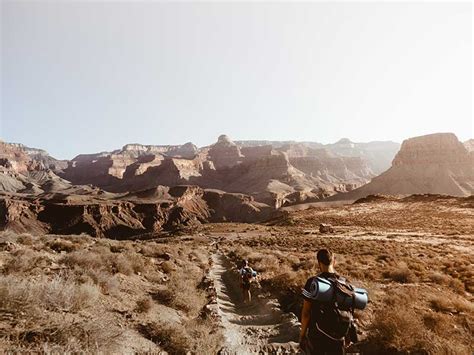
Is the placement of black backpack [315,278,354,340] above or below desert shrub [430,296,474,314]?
above

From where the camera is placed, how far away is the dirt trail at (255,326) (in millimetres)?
8031

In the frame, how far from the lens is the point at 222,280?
16.5 metres

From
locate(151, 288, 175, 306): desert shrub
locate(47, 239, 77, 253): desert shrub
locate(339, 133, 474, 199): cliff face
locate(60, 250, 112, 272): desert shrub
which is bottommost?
locate(339, 133, 474, 199): cliff face

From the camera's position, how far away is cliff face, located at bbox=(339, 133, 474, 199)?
114m

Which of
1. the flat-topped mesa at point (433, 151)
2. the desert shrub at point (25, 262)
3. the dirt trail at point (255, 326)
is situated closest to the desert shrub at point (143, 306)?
the dirt trail at point (255, 326)

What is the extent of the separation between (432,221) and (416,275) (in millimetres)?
43089

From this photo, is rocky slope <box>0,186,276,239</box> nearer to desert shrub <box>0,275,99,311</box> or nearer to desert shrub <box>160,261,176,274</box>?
desert shrub <box>160,261,176,274</box>

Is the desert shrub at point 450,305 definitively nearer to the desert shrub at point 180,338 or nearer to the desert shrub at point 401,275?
the desert shrub at point 401,275

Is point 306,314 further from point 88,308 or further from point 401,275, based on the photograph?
point 401,275

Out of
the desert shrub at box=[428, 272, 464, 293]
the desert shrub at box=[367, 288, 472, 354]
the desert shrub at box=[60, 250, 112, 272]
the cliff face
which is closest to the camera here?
the desert shrub at box=[367, 288, 472, 354]

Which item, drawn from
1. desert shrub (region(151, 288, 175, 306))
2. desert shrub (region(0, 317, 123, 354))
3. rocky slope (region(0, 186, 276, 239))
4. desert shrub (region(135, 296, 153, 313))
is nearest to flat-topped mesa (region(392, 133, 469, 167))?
rocky slope (region(0, 186, 276, 239))

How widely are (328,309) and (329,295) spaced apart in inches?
11.1

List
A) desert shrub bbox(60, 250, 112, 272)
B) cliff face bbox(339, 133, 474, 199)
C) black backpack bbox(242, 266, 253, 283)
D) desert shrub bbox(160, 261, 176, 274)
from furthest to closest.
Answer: cliff face bbox(339, 133, 474, 199), desert shrub bbox(160, 261, 176, 274), black backpack bbox(242, 266, 253, 283), desert shrub bbox(60, 250, 112, 272)

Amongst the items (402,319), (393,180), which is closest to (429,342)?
(402,319)
